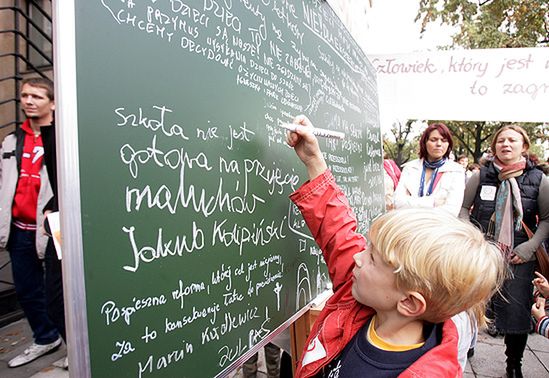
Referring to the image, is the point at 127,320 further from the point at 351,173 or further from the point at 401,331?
the point at 351,173

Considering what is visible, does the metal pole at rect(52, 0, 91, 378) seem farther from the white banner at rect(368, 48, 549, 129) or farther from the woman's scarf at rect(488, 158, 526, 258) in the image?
the white banner at rect(368, 48, 549, 129)

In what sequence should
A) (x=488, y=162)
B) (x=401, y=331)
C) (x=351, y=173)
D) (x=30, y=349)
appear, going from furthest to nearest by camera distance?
(x=488, y=162) < (x=30, y=349) < (x=351, y=173) < (x=401, y=331)

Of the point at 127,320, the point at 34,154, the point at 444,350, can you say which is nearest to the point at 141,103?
the point at 127,320

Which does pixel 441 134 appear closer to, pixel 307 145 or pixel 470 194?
pixel 470 194

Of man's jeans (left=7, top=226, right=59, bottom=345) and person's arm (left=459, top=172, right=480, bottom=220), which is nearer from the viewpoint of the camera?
man's jeans (left=7, top=226, right=59, bottom=345)

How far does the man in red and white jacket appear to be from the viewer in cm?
243

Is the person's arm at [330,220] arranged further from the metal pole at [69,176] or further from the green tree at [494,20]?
the green tree at [494,20]

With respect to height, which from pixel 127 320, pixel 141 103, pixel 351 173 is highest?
pixel 141 103

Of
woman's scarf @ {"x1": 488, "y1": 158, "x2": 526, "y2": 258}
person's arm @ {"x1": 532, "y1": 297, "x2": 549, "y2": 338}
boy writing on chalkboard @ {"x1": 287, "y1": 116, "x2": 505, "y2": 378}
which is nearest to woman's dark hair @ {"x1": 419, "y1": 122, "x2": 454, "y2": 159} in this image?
woman's scarf @ {"x1": 488, "y1": 158, "x2": 526, "y2": 258}

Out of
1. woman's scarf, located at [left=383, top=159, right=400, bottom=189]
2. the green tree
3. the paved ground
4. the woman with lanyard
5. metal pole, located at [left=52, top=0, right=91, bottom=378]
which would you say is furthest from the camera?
the green tree

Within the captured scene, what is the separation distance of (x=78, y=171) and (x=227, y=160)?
0.49 m

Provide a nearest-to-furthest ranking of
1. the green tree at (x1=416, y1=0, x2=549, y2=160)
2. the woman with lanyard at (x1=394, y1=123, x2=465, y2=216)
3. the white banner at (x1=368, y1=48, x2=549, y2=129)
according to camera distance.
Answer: the woman with lanyard at (x1=394, y1=123, x2=465, y2=216) < the white banner at (x1=368, y1=48, x2=549, y2=129) < the green tree at (x1=416, y1=0, x2=549, y2=160)

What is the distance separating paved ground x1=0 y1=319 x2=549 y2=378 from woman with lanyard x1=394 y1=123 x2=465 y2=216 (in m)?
1.39

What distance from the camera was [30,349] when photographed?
293 cm
